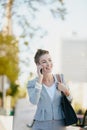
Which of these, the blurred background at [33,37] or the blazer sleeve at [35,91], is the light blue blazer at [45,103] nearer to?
the blazer sleeve at [35,91]

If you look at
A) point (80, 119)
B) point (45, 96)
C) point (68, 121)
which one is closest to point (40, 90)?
point (45, 96)

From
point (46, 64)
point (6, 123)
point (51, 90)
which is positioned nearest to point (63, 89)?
point (51, 90)

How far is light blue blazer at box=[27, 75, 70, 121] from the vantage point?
195cm

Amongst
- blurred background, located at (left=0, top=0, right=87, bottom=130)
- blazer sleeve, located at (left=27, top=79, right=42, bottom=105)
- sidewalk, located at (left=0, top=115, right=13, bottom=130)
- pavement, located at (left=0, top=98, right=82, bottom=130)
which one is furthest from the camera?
blurred background, located at (left=0, top=0, right=87, bottom=130)

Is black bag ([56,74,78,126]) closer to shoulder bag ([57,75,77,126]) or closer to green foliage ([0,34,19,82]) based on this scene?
shoulder bag ([57,75,77,126])

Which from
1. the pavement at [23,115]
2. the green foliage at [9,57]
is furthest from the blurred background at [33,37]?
the pavement at [23,115]

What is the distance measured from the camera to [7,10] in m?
4.18

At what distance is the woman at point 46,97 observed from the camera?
6.38ft

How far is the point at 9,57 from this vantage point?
4.26 m

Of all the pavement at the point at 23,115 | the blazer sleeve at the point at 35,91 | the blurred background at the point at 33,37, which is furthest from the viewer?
the blurred background at the point at 33,37

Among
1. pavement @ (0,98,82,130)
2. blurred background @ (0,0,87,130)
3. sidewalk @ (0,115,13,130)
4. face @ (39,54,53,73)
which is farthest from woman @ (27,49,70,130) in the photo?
blurred background @ (0,0,87,130)

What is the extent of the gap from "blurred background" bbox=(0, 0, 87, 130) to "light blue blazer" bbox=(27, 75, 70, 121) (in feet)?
7.15

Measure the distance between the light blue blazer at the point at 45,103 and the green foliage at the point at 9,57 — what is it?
7.48ft

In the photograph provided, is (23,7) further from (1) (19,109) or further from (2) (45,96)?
(2) (45,96)
